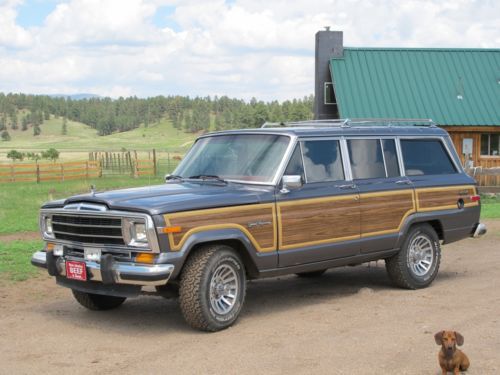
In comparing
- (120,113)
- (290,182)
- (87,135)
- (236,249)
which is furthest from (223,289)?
(120,113)

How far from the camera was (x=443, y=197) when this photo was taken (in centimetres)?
992

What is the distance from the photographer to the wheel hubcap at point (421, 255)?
31.3 ft

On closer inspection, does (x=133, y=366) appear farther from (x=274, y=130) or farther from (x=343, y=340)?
(x=274, y=130)

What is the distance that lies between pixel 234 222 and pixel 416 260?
311 centimetres

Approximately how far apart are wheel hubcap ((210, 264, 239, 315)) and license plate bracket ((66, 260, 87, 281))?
48.4 inches

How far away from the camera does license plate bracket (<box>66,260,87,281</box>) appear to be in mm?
7381

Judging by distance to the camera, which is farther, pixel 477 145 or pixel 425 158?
pixel 477 145

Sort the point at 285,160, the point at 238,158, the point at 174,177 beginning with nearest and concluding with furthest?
the point at 285,160 < the point at 238,158 < the point at 174,177

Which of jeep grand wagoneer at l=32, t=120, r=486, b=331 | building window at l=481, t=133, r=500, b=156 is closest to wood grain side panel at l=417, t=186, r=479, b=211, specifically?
jeep grand wagoneer at l=32, t=120, r=486, b=331

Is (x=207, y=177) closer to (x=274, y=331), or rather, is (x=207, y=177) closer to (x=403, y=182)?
(x=274, y=331)

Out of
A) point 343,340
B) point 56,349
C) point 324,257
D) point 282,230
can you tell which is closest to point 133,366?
point 56,349

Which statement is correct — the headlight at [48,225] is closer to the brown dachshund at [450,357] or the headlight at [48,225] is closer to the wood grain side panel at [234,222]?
the wood grain side panel at [234,222]

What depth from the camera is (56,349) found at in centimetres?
685

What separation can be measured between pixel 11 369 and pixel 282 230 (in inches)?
120
